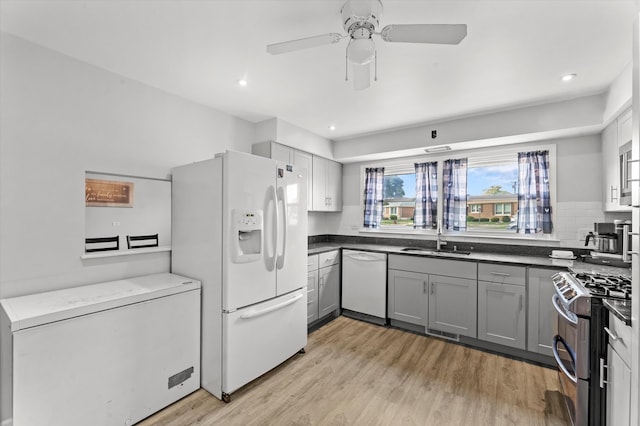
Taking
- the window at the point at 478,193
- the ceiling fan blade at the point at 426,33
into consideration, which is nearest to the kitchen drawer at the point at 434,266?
the window at the point at 478,193

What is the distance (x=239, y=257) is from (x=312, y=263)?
1.40m

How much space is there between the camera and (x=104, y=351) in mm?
1780

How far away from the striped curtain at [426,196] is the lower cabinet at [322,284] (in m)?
1.25

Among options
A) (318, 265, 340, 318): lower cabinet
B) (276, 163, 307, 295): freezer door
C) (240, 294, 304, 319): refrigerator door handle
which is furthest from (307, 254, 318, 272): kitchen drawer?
(240, 294, 304, 319): refrigerator door handle

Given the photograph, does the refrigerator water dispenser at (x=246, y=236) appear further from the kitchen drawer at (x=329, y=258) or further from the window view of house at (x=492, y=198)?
the window view of house at (x=492, y=198)

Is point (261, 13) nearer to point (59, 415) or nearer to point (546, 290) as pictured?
point (59, 415)

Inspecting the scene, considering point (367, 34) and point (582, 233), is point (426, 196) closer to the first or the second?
point (582, 233)

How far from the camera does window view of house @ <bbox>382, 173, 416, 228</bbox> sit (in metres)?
4.19

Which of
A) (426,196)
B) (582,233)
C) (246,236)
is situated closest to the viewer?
(246,236)

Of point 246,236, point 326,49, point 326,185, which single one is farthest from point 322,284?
point 326,49

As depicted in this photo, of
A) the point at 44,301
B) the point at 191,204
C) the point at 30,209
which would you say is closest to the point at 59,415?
the point at 44,301

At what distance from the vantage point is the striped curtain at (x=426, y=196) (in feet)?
12.7

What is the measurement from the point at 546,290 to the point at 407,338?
4.74 ft

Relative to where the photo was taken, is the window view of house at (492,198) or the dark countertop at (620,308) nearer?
the dark countertop at (620,308)
